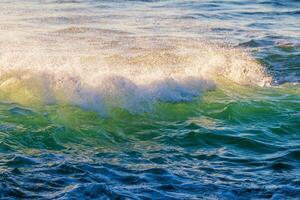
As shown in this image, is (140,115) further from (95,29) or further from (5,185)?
(95,29)

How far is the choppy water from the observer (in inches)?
285

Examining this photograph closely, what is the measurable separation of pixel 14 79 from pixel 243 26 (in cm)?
1011

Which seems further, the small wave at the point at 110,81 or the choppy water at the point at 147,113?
the small wave at the point at 110,81

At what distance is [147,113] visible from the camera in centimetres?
1012

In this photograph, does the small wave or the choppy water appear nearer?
the choppy water

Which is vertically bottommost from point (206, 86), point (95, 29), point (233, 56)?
point (206, 86)

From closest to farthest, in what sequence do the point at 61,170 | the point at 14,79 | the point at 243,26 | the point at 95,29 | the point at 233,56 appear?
the point at 61,170 → the point at 14,79 → the point at 233,56 → the point at 95,29 → the point at 243,26

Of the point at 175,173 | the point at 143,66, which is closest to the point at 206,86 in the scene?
the point at 143,66

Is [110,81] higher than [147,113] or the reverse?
higher

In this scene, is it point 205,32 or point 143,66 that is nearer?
point 143,66

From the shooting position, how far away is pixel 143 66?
43.5ft

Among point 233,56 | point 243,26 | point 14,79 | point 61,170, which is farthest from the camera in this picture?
point 243,26

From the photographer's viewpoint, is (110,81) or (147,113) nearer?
(147,113)

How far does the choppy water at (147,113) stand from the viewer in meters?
7.24
